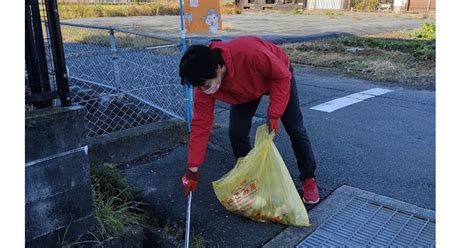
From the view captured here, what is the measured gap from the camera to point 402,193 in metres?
2.84

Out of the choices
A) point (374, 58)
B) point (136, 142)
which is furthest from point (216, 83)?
point (374, 58)

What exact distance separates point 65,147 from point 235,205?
1080 mm

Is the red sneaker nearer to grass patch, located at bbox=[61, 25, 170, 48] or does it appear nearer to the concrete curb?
the concrete curb

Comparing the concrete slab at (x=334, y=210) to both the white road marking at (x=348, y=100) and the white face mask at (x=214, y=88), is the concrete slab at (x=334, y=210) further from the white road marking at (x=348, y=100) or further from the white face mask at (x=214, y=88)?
the white road marking at (x=348, y=100)

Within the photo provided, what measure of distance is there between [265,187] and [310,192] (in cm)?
46

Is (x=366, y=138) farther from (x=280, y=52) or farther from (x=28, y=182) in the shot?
(x=28, y=182)

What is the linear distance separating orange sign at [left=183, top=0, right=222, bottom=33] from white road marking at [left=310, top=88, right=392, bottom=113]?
2019mm

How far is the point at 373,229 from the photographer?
2414 mm

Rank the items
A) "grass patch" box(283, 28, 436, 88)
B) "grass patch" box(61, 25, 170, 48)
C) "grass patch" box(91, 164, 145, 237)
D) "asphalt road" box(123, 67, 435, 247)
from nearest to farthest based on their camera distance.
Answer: "grass patch" box(91, 164, 145, 237), "asphalt road" box(123, 67, 435, 247), "grass patch" box(61, 25, 170, 48), "grass patch" box(283, 28, 436, 88)

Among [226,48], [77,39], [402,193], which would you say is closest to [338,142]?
[402,193]

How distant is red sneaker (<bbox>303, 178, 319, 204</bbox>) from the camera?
106 inches

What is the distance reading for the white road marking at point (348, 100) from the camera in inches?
200

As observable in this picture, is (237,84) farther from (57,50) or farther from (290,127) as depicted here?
(57,50)

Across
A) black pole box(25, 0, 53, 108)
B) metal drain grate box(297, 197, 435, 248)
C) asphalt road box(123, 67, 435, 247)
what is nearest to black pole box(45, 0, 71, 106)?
black pole box(25, 0, 53, 108)
